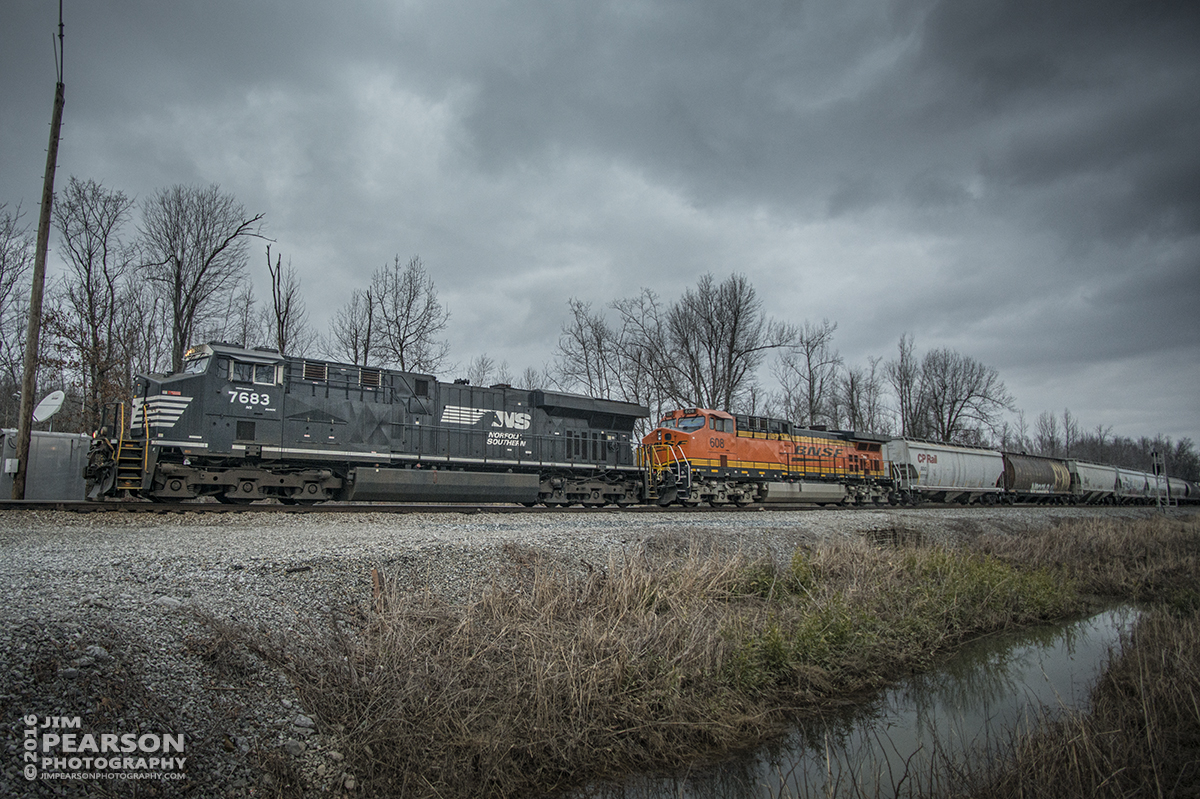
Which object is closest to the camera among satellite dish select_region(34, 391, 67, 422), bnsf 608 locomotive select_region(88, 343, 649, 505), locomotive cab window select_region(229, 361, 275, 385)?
bnsf 608 locomotive select_region(88, 343, 649, 505)

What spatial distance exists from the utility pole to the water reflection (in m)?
14.9

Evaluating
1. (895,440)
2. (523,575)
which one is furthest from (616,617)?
(895,440)

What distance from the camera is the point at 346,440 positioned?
48.4 ft

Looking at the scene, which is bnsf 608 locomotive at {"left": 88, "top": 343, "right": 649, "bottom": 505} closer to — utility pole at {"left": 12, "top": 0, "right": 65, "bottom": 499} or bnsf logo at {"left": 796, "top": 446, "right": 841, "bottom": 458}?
utility pole at {"left": 12, "top": 0, "right": 65, "bottom": 499}

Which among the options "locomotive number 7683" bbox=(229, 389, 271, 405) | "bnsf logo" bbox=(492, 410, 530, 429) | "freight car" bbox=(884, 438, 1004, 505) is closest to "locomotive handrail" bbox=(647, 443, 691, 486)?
"bnsf logo" bbox=(492, 410, 530, 429)

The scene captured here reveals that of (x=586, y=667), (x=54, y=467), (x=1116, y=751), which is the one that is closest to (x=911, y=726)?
(x=1116, y=751)

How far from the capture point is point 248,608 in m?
5.62

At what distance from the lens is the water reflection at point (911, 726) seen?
507cm

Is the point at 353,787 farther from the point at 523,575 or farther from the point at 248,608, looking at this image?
the point at 523,575

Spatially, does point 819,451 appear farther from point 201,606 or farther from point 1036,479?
point 201,606
